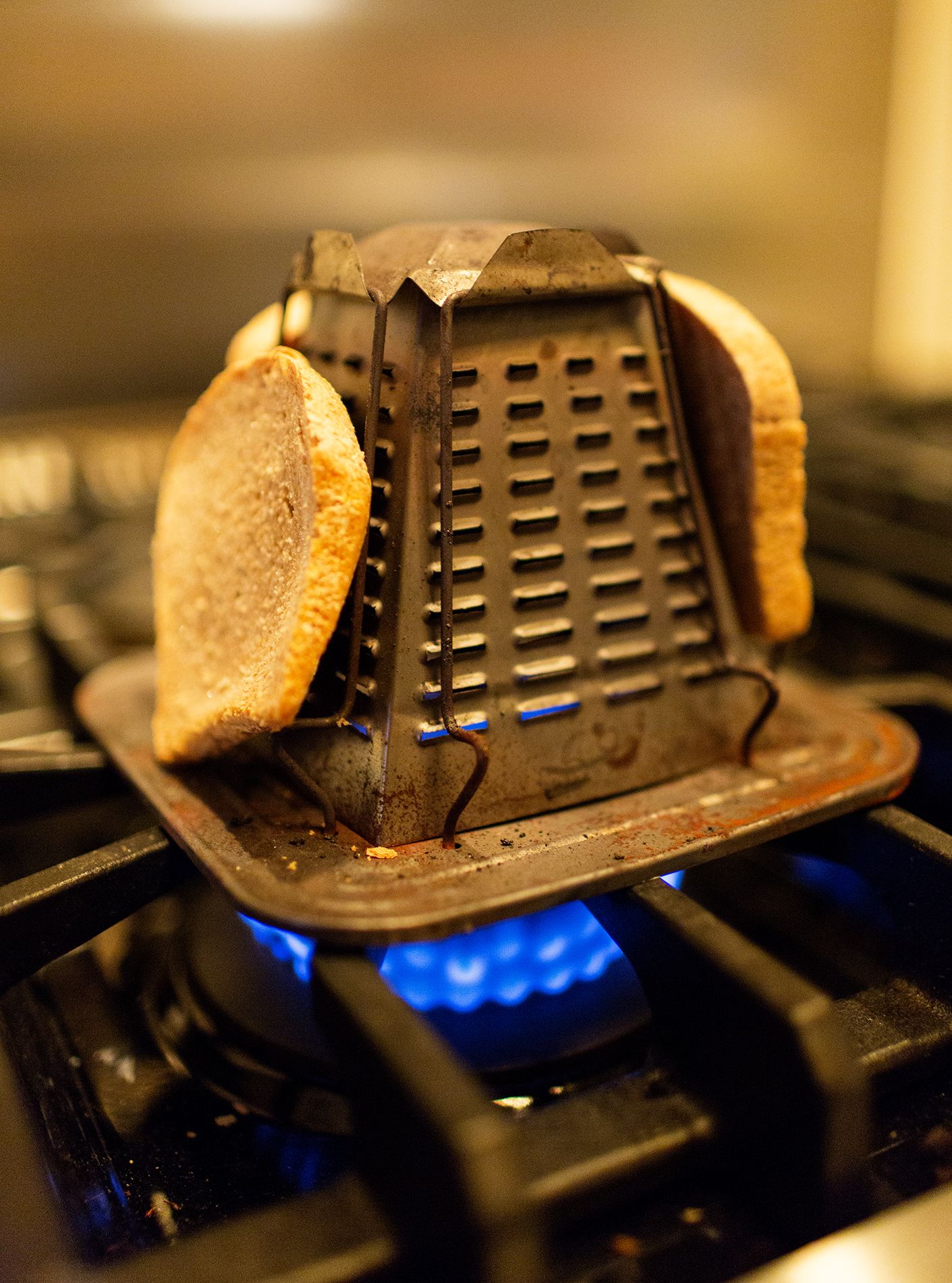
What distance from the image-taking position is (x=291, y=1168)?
601mm

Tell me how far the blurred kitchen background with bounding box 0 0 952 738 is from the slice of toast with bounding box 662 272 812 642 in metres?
0.41

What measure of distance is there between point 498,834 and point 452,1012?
123 millimetres

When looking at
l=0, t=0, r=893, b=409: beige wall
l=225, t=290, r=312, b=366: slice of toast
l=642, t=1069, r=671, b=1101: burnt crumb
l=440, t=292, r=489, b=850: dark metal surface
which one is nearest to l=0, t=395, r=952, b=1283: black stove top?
l=642, t=1069, r=671, b=1101: burnt crumb

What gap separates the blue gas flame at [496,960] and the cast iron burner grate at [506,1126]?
2.2 inches

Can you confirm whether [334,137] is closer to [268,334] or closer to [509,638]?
[268,334]

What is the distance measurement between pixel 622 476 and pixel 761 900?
→ 0.40 metres

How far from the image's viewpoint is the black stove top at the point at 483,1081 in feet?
1.57

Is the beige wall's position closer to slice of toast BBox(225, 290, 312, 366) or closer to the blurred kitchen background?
the blurred kitchen background

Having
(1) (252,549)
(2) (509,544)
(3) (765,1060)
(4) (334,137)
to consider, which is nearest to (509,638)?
(2) (509,544)

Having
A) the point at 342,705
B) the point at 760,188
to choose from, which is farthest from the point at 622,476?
the point at 760,188

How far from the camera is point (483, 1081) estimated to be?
2.07 feet

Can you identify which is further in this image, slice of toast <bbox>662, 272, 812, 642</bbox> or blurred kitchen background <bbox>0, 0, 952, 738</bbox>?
blurred kitchen background <bbox>0, 0, 952, 738</bbox>

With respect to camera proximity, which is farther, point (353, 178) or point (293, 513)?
point (353, 178)

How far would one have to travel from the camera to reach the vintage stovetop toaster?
24.9 inches
